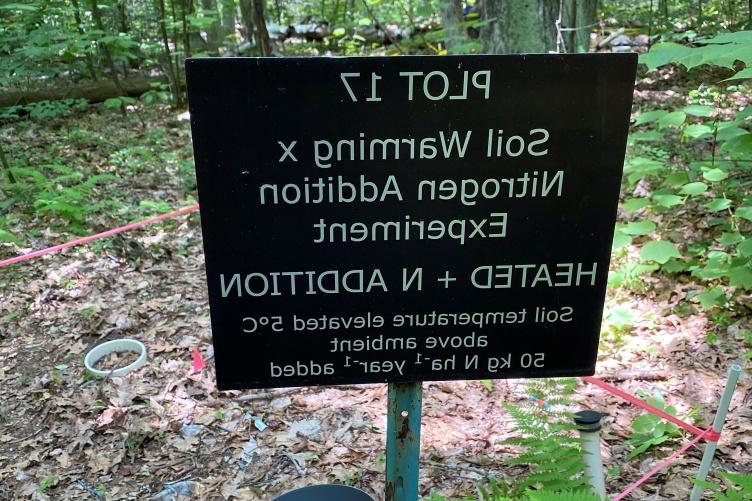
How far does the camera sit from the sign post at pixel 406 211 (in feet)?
4.80

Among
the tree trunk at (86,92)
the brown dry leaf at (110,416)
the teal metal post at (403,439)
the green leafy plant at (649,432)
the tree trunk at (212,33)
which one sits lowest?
the brown dry leaf at (110,416)

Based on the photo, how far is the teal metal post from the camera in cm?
186

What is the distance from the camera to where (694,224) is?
205 inches

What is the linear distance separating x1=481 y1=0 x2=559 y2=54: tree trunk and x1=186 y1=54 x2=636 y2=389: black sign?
11.8 ft

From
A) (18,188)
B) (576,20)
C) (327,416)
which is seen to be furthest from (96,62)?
(327,416)

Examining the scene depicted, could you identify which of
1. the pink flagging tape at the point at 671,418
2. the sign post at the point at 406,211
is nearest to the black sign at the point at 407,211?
the sign post at the point at 406,211

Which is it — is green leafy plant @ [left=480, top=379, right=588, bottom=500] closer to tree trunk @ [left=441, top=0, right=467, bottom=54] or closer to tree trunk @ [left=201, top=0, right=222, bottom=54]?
tree trunk @ [left=441, top=0, right=467, bottom=54]

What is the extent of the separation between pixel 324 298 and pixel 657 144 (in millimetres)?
6519

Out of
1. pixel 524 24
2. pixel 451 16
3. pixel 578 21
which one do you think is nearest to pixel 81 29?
pixel 451 16

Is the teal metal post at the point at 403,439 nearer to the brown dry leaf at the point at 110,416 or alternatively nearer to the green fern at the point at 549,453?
the green fern at the point at 549,453

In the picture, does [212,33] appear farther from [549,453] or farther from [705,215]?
[549,453]

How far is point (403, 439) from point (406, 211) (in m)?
0.82

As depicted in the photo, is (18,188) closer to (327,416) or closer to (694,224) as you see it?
(327,416)

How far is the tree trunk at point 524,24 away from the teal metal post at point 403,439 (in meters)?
3.78
